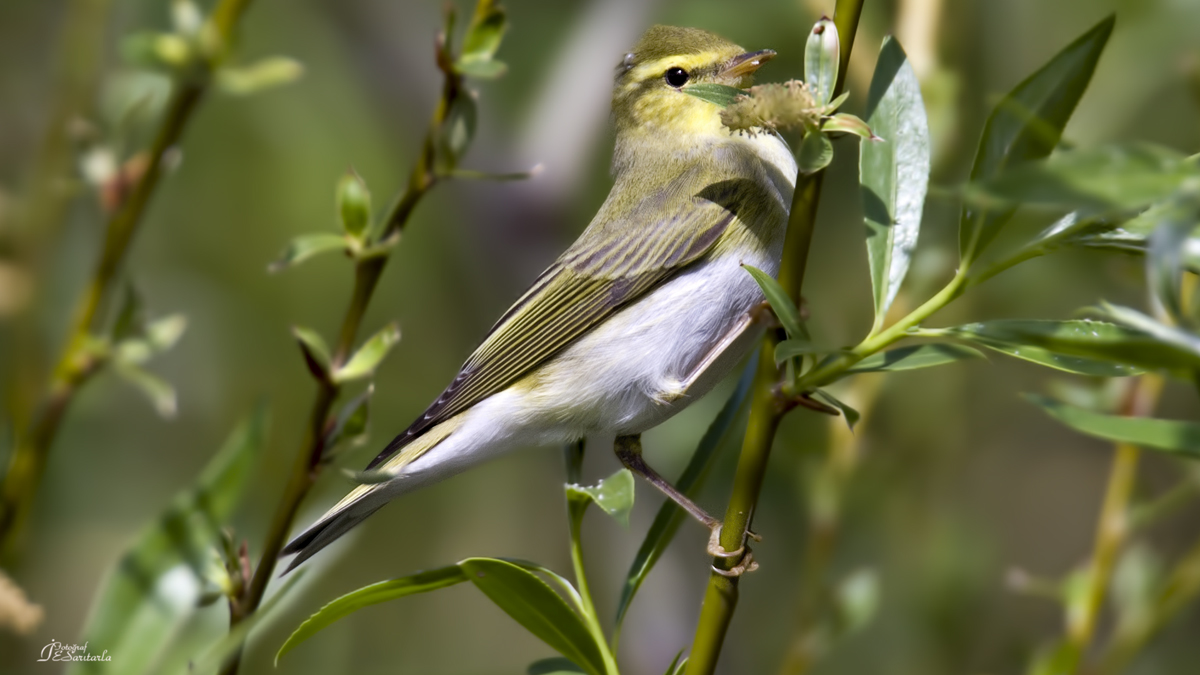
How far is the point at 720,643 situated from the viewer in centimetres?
117

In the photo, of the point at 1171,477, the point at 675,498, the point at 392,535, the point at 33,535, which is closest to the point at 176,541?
the point at 675,498

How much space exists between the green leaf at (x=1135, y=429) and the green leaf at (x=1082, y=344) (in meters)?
0.05

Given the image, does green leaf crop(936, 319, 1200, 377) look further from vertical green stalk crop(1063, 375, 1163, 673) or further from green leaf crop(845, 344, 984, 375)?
vertical green stalk crop(1063, 375, 1163, 673)

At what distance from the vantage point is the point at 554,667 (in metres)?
1.43

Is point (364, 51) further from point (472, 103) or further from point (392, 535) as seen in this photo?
point (472, 103)

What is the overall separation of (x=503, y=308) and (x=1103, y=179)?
2657mm

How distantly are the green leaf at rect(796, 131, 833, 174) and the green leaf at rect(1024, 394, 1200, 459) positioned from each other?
301mm

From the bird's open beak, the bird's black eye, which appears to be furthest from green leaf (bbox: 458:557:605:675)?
the bird's black eye

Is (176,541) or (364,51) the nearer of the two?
(176,541)

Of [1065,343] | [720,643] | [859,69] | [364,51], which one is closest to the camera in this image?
[1065,343]

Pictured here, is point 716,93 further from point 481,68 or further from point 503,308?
point 503,308

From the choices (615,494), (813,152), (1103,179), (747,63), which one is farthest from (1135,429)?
(747,63)

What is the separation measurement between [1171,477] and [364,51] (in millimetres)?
3163

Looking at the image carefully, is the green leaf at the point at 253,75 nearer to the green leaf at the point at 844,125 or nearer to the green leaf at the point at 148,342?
the green leaf at the point at 148,342
